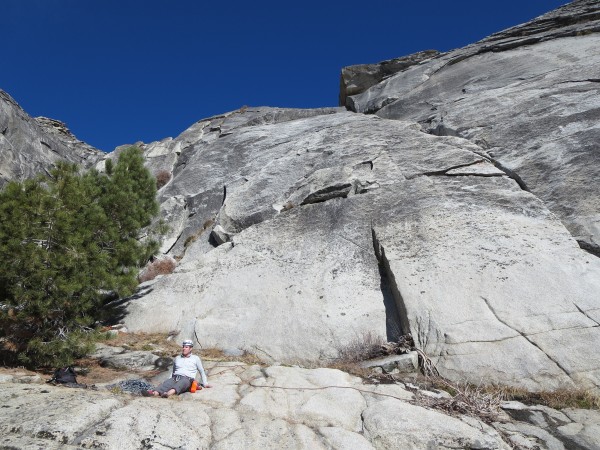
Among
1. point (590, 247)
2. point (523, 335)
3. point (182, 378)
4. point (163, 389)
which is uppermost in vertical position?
point (590, 247)

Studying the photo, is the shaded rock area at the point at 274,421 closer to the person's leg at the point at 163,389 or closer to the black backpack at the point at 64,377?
the person's leg at the point at 163,389

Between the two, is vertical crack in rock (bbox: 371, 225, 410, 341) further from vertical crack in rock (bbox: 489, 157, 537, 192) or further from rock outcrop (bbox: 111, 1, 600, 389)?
vertical crack in rock (bbox: 489, 157, 537, 192)

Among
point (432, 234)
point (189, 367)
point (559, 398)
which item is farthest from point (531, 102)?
point (189, 367)

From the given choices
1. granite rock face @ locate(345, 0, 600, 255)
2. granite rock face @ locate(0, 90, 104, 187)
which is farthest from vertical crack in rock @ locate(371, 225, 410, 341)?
granite rock face @ locate(0, 90, 104, 187)

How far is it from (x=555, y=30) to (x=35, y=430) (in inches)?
1056

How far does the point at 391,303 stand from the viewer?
11.2 meters

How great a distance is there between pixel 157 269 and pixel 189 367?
30.8 feet

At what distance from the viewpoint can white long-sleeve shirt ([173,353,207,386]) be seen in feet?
27.6

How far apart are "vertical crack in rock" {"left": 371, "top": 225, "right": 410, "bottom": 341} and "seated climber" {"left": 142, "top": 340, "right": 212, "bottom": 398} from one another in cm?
494

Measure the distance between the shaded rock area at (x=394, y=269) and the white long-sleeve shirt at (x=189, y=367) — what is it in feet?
8.83

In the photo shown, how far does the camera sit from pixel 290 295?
1219cm

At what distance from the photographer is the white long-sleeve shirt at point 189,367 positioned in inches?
331

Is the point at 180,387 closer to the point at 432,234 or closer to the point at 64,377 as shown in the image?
the point at 64,377

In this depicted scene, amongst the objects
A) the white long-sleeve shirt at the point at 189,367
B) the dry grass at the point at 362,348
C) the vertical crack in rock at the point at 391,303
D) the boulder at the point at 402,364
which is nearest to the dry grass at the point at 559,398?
the boulder at the point at 402,364
